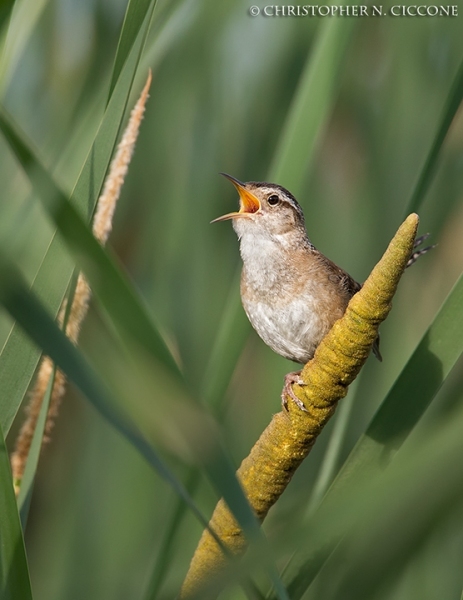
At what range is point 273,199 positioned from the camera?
232 centimetres

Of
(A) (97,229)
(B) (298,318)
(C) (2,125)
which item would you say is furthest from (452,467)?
(B) (298,318)

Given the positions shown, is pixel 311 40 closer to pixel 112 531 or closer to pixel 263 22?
pixel 263 22

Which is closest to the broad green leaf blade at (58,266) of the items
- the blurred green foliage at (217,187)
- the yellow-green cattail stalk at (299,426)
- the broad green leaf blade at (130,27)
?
the broad green leaf blade at (130,27)

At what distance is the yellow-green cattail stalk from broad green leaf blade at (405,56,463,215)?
416mm

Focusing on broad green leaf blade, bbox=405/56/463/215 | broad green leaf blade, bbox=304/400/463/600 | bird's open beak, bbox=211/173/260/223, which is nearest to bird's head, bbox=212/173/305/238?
bird's open beak, bbox=211/173/260/223

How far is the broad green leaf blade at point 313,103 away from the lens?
1671 mm

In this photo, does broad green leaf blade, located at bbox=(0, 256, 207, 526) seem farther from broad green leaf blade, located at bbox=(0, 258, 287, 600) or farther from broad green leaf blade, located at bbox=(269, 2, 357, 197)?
broad green leaf blade, located at bbox=(269, 2, 357, 197)

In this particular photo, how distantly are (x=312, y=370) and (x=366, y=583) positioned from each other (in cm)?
36

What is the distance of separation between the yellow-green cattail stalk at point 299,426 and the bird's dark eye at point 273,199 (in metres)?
0.99

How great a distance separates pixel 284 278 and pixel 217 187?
1.36 ft

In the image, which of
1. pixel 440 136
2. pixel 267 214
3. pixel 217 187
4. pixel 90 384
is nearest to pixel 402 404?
pixel 440 136

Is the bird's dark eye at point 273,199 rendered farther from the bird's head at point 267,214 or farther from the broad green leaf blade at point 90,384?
the broad green leaf blade at point 90,384

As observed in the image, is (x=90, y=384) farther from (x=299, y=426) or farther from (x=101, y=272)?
(x=299, y=426)

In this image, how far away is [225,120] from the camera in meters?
2.42
